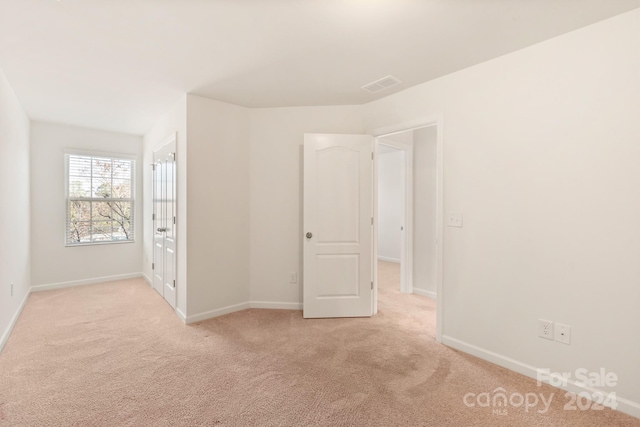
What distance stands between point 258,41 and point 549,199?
2.37 m

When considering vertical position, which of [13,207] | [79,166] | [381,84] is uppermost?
[381,84]

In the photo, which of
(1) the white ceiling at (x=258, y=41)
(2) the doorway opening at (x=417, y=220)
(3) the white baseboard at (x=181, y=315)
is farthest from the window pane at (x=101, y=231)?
(2) the doorway opening at (x=417, y=220)

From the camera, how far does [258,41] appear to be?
2131 millimetres

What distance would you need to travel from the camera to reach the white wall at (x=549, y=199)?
1808 millimetres

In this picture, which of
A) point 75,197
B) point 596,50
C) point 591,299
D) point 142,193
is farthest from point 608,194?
point 75,197

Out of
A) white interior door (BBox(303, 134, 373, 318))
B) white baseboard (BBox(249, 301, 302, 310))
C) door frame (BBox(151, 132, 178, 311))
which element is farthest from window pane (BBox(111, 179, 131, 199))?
white interior door (BBox(303, 134, 373, 318))

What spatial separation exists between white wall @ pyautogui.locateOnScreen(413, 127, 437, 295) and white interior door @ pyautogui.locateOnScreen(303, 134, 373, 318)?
122 cm

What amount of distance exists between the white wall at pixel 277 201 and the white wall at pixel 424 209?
1657 mm

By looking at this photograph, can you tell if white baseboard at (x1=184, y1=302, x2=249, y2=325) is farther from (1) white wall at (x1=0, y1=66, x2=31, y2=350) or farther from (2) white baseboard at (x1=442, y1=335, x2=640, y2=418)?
(2) white baseboard at (x1=442, y1=335, x2=640, y2=418)

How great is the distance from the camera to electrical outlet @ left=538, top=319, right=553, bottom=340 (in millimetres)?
2078

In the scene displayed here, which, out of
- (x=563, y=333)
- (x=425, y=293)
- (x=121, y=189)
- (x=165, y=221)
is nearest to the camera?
(x=563, y=333)

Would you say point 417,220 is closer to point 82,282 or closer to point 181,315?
point 181,315

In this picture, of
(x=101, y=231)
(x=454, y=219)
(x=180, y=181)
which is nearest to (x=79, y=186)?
(x=101, y=231)

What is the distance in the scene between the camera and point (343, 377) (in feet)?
7.00
